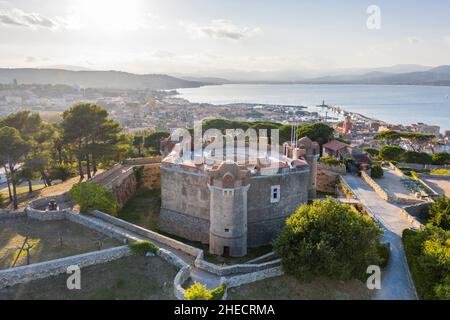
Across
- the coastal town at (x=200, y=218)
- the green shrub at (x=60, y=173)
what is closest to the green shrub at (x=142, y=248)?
the coastal town at (x=200, y=218)

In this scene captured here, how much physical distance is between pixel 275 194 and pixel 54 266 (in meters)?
13.7

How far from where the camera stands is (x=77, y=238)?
19.2m

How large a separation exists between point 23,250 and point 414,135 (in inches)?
2140

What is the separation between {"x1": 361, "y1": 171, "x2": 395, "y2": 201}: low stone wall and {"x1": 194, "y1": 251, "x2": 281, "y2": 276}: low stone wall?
1450cm

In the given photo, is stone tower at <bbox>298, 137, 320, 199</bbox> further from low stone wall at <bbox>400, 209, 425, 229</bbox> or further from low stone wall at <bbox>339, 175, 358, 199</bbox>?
low stone wall at <bbox>400, 209, 425, 229</bbox>

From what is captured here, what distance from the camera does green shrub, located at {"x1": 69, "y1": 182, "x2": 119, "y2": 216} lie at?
74.3 feet

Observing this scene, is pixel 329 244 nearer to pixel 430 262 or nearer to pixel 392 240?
pixel 430 262

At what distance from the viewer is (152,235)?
789 inches

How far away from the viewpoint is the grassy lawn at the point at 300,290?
52.1ft

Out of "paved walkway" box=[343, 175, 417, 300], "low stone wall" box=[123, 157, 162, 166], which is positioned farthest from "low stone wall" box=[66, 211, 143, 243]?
"low stone wall" box=[123, 157, 162, 166]

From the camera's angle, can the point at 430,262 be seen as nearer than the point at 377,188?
Yes

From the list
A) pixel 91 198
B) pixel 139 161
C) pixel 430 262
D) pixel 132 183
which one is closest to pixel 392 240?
pixel 430 262

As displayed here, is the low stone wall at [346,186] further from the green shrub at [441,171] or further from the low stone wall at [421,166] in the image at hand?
the green shrub at [441,171]
